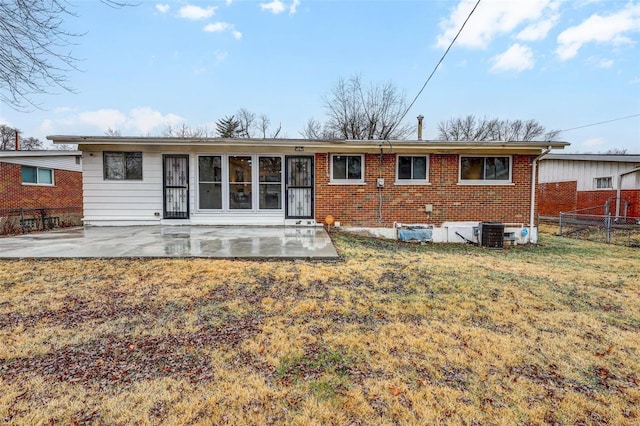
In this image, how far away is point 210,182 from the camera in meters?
8.80

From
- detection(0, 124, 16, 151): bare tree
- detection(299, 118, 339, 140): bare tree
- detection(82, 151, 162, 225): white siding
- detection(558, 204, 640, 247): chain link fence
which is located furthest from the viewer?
detection(299, 118, 339, 140): bare tree

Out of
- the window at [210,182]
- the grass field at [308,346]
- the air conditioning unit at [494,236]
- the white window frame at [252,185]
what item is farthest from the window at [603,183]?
the window at [210,182]

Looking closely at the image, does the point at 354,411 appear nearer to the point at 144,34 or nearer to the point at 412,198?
the point at 412,198

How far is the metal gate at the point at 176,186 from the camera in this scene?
28.6 feet

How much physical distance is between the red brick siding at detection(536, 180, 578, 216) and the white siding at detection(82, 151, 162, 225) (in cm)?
1804

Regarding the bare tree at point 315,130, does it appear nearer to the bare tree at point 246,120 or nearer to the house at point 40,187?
the bare tree at point 246,120

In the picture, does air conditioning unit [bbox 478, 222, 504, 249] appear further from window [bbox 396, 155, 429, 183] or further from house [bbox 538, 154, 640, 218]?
house [bbox 538, 154, 640, 218]

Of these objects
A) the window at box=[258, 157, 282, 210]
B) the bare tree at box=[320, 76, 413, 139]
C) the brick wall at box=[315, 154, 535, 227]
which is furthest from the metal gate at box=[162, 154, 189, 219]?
the bare tree at box=[320, 76, 413, 139]

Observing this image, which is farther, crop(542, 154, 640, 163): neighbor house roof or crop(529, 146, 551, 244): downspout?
crop(542, 154, 640, 163): neighbor house roof

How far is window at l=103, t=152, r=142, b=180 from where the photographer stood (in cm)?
859

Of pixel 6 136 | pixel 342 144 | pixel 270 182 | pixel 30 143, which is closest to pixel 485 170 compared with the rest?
pixel 342 144

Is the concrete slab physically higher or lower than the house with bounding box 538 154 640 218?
lower

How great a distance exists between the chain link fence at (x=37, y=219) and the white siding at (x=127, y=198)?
4.49 metres

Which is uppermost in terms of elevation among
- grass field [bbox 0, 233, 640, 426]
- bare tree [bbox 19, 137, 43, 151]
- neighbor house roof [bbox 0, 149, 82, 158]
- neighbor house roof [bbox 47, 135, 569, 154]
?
bare tree [bbox 19, 137, 43, 151]
